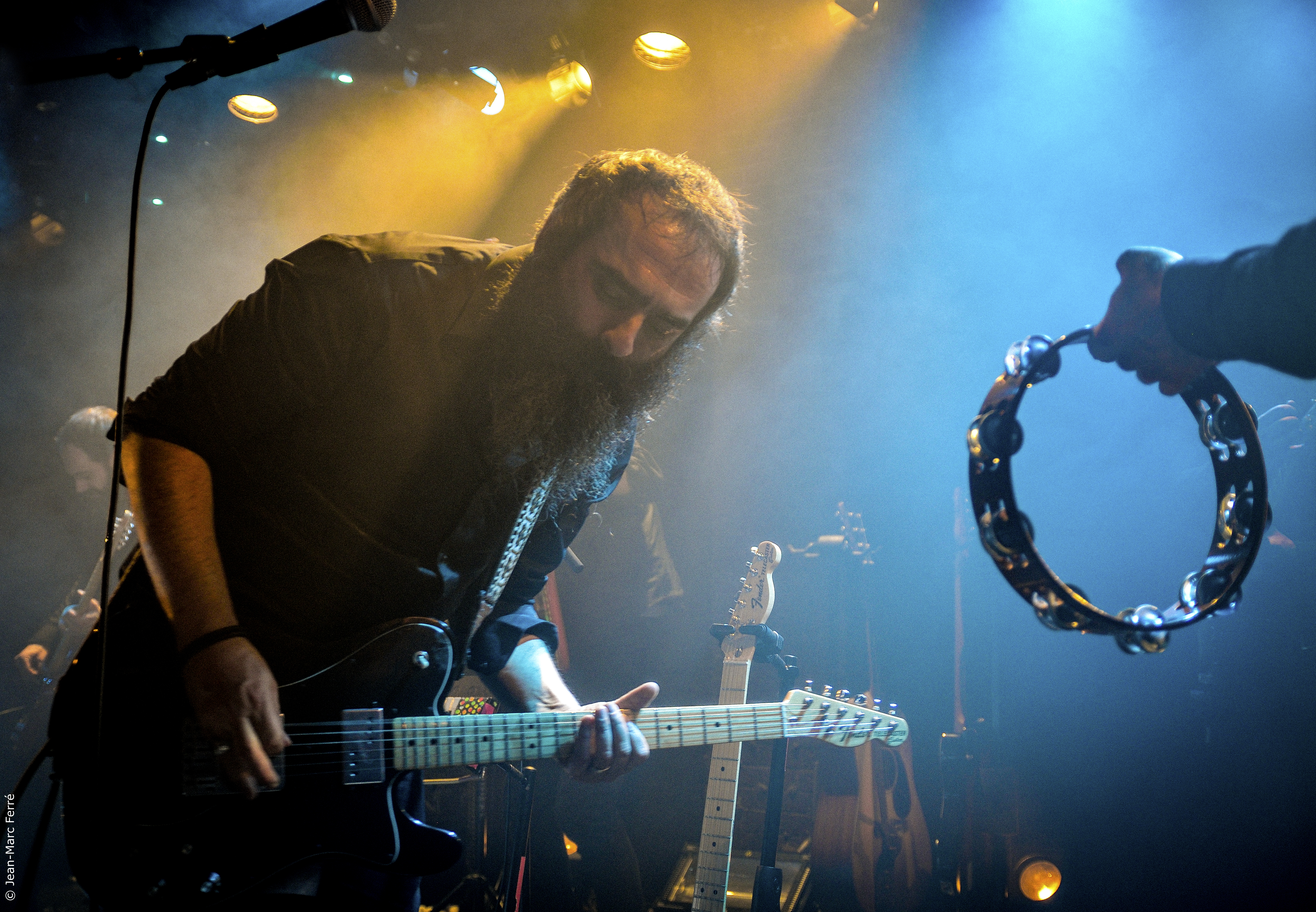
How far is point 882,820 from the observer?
427 cm

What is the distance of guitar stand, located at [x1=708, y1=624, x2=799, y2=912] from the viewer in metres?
3.03

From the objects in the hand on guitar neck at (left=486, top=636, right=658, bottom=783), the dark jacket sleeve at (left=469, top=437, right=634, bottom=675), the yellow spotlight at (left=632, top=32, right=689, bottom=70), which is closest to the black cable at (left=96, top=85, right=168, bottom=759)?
the dark jacket sleeve at (left=469, top=437, right=634, bottom=675)

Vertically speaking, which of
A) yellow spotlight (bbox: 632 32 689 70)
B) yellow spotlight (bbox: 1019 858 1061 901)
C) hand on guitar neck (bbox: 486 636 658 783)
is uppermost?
yellow spotlight (bbox: 632 32 689 70)

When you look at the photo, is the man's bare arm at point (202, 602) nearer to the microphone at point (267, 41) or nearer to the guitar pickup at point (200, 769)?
the guitar pickup at point (200, 769)

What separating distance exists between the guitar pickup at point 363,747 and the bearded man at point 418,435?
0.19m

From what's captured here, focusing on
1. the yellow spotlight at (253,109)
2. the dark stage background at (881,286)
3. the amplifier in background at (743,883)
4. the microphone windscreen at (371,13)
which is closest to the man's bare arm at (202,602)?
the microphone windscreen at (371,13)

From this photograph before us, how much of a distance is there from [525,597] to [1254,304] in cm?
212

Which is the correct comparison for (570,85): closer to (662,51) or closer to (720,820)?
(662,51)

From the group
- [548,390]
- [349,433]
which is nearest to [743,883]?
[548,390]

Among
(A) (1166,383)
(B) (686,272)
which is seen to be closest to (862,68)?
(B) (686,272)

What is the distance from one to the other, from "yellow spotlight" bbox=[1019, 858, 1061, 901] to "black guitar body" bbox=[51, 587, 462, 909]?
3968 millimetres

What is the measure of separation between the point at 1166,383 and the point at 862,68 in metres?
4.23

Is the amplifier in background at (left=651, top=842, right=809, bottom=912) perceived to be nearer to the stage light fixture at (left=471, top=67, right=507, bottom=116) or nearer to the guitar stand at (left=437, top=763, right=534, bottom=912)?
the guitar stand at (left=437, top=763, right=534, bottom=912)

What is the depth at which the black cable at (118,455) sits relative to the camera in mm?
1385
